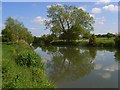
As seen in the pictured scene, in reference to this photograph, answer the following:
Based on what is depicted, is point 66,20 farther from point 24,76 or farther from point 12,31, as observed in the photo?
point 24,76

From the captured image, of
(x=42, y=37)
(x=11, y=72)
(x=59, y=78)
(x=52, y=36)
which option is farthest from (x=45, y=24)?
(x=11, y=72)

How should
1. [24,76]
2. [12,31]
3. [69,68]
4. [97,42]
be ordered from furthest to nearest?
[12,31], [97,42], [69,68], [24,76]

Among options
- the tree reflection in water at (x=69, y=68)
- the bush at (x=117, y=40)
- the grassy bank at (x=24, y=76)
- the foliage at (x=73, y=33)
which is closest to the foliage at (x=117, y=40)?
the bush at (x=117, y=40)

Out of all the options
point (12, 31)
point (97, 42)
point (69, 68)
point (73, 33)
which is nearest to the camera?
point (69, 68)

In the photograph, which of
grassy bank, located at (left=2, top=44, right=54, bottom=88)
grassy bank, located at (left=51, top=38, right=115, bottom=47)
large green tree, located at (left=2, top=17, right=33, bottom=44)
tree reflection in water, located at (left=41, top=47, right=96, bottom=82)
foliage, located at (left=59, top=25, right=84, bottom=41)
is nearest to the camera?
grassy bank, located at (left=2, top=44, right=54, bottom=88)

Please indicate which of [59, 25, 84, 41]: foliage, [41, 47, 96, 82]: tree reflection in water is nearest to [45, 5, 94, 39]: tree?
[59, 25, 84, 41]: foliage

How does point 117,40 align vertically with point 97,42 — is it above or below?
above

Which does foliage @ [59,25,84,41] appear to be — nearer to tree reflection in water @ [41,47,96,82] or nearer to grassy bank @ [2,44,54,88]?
tree reflection in water @ [41,47,96,82]

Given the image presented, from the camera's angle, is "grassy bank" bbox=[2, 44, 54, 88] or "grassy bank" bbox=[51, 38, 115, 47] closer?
"grassy bank" bbox=[2, 44, 54, 88]

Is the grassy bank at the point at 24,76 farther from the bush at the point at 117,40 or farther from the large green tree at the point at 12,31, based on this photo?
the large green tree at the point at 12,31

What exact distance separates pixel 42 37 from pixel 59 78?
2222 inches

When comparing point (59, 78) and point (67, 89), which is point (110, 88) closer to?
point (67, 89)

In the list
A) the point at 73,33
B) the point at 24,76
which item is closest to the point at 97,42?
the point at 73,33

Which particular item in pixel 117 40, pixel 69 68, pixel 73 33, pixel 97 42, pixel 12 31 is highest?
pixel 12 31
